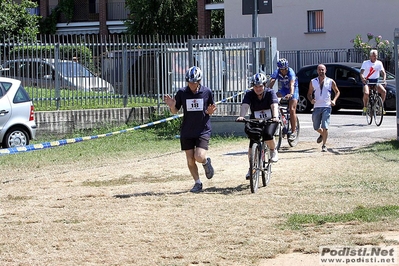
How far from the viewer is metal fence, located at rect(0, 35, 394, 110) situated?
64.3 feet

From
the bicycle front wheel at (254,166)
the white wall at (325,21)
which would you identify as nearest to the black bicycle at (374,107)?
the bicycle front wheel at (254,166)

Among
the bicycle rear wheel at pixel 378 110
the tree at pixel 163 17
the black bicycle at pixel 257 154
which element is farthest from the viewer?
the tree at pixel 163 17

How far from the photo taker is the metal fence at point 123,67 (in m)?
19.6

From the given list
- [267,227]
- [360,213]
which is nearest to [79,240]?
[267,227]

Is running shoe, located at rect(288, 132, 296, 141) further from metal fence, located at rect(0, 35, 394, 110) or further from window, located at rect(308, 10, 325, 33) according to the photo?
window, located at rect(308, 10, 325, 33)

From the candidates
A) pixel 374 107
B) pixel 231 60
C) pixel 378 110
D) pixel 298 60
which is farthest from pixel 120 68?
pixel 298 60

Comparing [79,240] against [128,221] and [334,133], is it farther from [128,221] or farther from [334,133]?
[334,133]

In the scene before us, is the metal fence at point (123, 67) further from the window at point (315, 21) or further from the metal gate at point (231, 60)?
the window at point (315, 21)

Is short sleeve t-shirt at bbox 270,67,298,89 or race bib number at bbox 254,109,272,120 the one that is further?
short sleeve t-shirt at bbox 270,67,298,89

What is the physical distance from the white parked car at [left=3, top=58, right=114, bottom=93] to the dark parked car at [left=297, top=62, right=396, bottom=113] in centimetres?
712

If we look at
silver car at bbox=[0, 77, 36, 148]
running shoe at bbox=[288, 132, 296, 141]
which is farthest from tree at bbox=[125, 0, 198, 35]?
running shoe at bbox=[288, 132, 296, 141]

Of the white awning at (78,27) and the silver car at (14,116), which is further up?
the white awning at (78,27)

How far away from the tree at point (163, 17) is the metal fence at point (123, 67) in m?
23.2

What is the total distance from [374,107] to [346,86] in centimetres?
500
